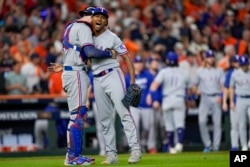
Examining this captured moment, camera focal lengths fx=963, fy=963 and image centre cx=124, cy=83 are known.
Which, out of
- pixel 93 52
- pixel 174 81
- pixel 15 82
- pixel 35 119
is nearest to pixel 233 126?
pixel 174 81

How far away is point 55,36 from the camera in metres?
23.4

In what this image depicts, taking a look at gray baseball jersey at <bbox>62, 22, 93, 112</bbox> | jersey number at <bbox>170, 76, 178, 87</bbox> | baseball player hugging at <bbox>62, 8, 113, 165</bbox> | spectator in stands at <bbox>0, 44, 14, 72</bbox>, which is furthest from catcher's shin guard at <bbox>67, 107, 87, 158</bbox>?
spectator in stands at <bbox>0, 44, 14, 72</bbox>

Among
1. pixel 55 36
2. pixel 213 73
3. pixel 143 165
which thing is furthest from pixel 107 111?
pixel 55 36

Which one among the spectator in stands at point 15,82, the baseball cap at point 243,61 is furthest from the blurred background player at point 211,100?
the spectator in stands at point 15,82

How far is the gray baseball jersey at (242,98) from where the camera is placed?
64.9 ft

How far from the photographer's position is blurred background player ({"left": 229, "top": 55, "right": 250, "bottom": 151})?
1978 centimetres

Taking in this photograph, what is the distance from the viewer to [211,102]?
2144 cm

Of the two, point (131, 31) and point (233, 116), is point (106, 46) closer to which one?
point (233, 116)

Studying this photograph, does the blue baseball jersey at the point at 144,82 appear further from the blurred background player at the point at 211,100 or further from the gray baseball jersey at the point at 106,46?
the gray baseball jersey at the point at 106,46

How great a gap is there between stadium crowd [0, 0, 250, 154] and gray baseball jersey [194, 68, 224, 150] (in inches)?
31.8

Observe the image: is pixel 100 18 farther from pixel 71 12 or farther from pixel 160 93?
pixel 71 12

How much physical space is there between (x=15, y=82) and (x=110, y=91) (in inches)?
309

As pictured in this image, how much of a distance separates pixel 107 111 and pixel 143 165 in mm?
1039

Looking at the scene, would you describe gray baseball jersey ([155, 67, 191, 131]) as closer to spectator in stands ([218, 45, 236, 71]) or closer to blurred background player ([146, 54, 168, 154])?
blurred background player ([146, 54, 168, 154])
